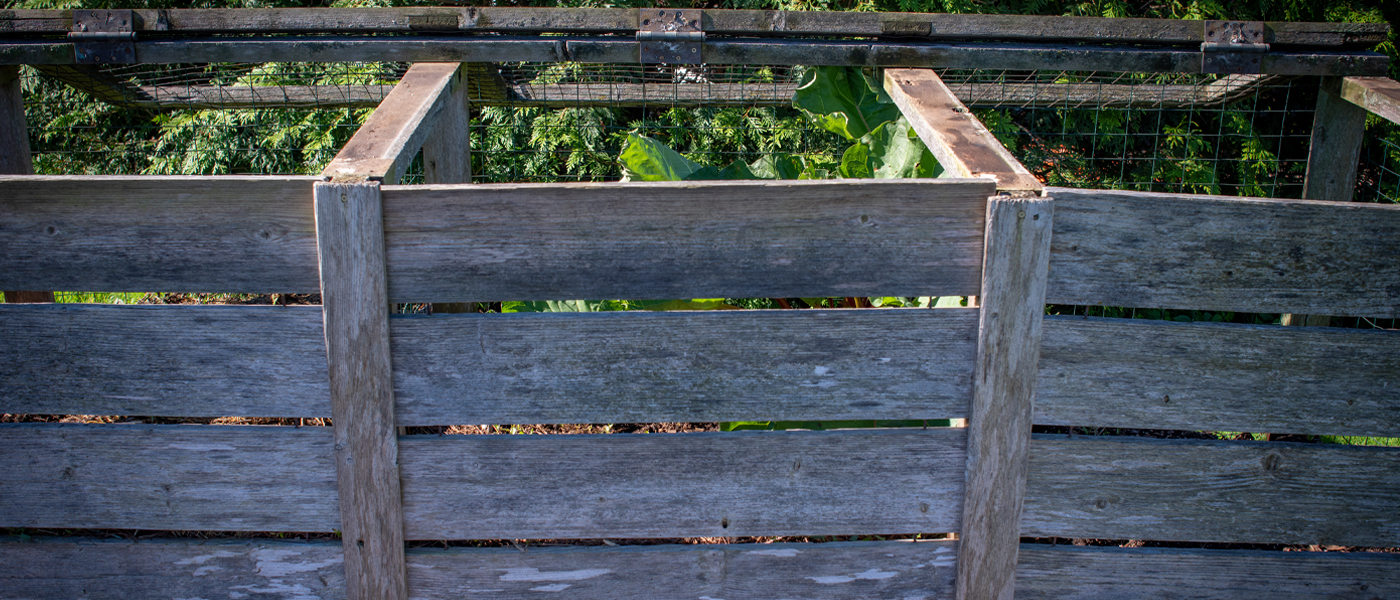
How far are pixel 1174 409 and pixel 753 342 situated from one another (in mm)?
1002

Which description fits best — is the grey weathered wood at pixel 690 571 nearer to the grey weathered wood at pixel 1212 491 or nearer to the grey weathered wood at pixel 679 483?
the grey weathered wood at pixel 679 483

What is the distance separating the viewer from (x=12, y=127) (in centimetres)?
276

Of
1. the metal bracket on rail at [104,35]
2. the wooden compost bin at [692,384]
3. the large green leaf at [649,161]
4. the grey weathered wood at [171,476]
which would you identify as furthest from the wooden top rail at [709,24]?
the grey weathered wood at [171,476]

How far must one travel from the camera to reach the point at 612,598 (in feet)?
6.56

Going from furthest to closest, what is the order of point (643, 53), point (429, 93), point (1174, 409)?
point (643, 53) < point (429, 93) < point (1174, 409)

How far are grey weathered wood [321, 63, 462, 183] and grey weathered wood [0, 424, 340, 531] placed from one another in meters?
0.61

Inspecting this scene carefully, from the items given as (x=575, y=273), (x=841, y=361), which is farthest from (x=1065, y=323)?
(x=575, y=273)


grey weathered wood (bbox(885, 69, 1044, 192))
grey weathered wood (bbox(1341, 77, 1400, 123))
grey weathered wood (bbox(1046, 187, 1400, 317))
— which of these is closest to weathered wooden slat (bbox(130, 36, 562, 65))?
grey weathered wood (bbox(885, 69, 1044, 192))

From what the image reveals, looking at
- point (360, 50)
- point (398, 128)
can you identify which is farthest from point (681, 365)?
point (360, 50)

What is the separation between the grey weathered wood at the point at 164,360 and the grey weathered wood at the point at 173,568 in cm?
34

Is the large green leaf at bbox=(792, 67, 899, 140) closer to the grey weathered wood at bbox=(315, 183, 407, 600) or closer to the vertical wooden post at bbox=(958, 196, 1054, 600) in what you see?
the vertical wooden post at bbox=(958, 196, 1054, 600)

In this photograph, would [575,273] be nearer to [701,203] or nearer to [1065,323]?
[701,203]

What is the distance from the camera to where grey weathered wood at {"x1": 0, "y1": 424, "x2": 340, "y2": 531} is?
1.90m

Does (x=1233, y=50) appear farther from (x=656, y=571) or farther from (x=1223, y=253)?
(x=656, y=571)
